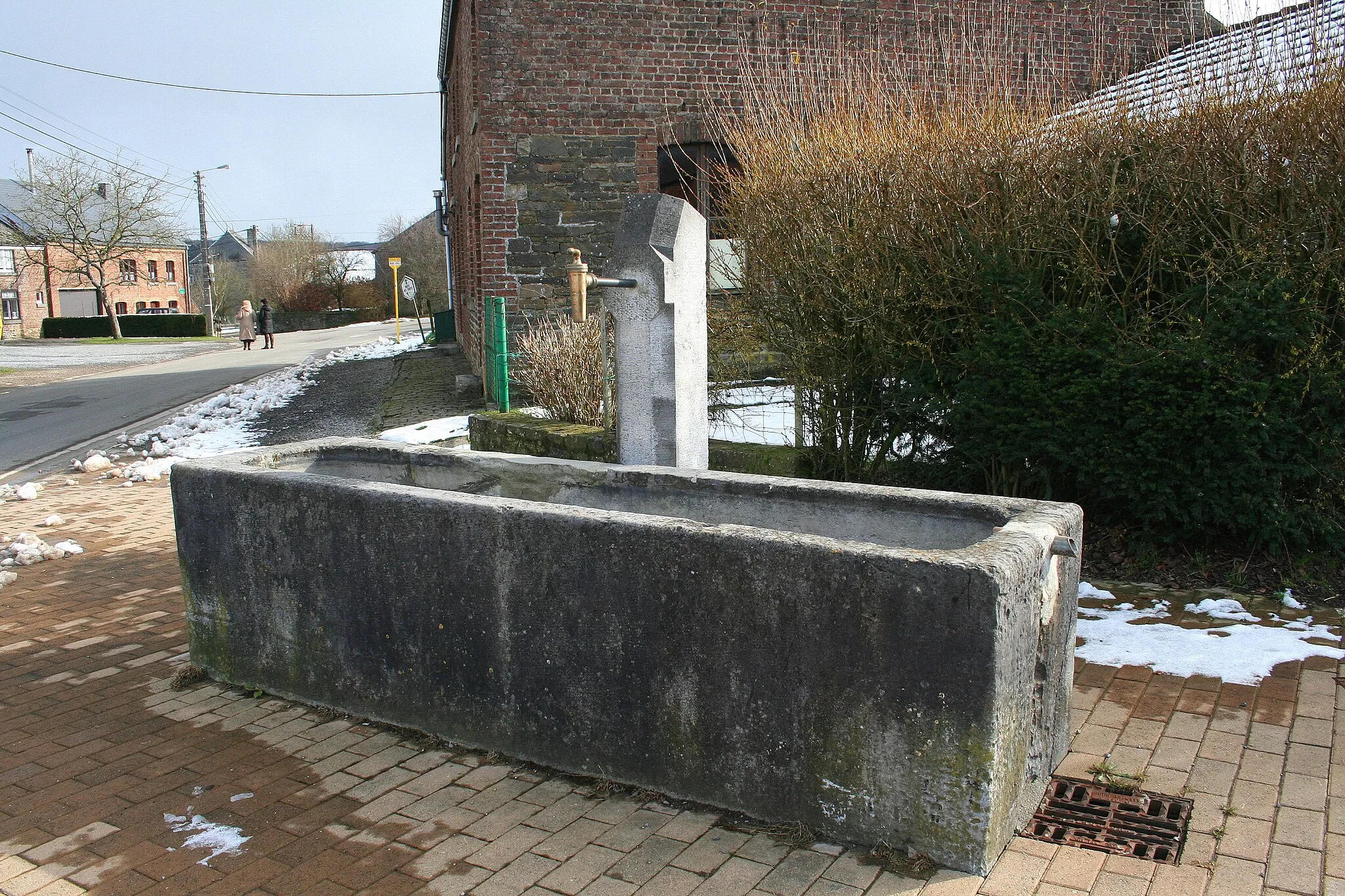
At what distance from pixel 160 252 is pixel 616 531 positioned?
220 ft

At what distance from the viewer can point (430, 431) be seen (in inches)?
420

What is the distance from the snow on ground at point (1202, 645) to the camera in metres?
4.35

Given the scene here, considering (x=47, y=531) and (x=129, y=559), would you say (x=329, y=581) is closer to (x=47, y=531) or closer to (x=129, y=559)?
(x=129, y=559)

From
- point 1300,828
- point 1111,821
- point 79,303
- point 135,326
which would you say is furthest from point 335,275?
point 1300,828

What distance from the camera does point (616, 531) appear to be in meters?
A: 3.33

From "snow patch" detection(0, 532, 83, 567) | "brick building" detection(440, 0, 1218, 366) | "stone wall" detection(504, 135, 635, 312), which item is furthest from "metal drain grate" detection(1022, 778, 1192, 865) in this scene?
"stone wall" detection(504, 135, 635, 312)

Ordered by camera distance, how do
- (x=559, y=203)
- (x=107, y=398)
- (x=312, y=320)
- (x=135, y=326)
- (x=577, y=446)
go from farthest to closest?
(x=312, y=320)
(x=135, y=326)
(x=107, y=398)
(x=559, y=203)
(x=577, y=446)

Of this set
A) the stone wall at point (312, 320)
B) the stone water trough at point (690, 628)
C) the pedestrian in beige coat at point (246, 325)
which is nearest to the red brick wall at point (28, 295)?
the stone wall at point (312, 320)

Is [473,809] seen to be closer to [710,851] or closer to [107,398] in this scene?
[710,851]

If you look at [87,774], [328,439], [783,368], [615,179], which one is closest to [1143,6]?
[615,179]

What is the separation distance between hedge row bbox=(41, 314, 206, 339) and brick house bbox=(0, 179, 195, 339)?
546 centimetres

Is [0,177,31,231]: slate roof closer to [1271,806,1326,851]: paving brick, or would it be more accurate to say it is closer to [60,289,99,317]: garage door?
[60,289,99,317]: garage door

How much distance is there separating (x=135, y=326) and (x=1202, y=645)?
161ft

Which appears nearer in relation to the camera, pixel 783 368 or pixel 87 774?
pixel 87 774
